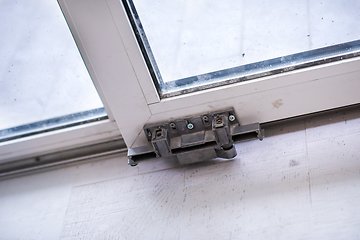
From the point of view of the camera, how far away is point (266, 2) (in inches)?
35.4

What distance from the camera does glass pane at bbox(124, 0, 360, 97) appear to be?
91 cm

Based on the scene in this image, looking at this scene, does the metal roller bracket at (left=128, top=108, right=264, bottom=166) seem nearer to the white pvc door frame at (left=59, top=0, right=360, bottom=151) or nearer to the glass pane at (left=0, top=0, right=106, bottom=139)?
the white pvc door frame at (left=59, top=0, right=360, bottom=151)

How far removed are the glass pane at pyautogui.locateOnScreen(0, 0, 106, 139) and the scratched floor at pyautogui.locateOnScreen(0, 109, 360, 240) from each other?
0.68 ft

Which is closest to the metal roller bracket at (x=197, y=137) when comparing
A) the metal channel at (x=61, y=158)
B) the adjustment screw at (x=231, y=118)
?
the adjustment screw at (x=231, y=118)

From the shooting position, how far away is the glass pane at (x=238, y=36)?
0.91 metres

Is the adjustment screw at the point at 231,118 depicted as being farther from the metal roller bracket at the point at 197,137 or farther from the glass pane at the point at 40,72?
the glass pane at the point at 40,72

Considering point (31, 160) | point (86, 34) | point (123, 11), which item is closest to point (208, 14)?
point (123, 11)

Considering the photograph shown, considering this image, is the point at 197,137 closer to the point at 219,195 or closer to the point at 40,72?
the point at 219,195

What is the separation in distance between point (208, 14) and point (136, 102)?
0.31 meters

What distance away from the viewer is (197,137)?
1.02 meters

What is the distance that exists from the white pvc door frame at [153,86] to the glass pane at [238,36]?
0.09ft

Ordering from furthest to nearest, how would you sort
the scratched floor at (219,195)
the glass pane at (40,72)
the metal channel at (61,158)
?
the metal channel at (61,158), the glass pane at (40,72), the scratched floor at (219,195)

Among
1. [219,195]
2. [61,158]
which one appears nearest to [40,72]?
[61,158]

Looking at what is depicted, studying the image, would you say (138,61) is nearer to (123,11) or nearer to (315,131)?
(123,11)
